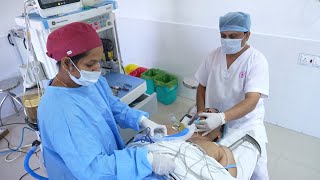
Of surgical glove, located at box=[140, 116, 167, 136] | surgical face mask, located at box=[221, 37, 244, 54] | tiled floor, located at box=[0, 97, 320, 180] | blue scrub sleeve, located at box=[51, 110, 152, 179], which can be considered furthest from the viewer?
tiled floor, located at box=[0, 97, 320, 180]

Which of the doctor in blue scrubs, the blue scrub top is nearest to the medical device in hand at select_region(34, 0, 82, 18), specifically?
the doctor in blue scrubs

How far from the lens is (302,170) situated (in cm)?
197

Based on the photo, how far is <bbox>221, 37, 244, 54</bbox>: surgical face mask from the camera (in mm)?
1481

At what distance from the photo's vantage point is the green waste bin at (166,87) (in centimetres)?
286

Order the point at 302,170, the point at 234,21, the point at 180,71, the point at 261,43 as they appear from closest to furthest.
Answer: the point at 234,21 → the point at 302,170 → the point at 261,43 → the point at 180,71

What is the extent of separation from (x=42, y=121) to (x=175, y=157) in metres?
0.61

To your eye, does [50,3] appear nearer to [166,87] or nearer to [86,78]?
[86,78]

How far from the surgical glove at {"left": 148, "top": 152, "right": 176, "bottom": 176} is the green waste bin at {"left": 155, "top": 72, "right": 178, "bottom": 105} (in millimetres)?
1771

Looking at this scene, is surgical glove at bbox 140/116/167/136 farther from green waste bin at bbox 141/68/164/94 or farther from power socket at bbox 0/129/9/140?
power socket at bbox 0/129/9/140

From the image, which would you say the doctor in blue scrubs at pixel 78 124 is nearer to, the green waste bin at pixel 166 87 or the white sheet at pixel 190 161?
the white sheet at pixel 190 161

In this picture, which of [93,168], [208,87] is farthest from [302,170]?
[93,168]

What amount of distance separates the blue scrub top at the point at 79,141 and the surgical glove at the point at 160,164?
0.03 meters

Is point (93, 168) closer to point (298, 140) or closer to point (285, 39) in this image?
point (285, 39)

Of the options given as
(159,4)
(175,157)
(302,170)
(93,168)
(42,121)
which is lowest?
(302,170)
